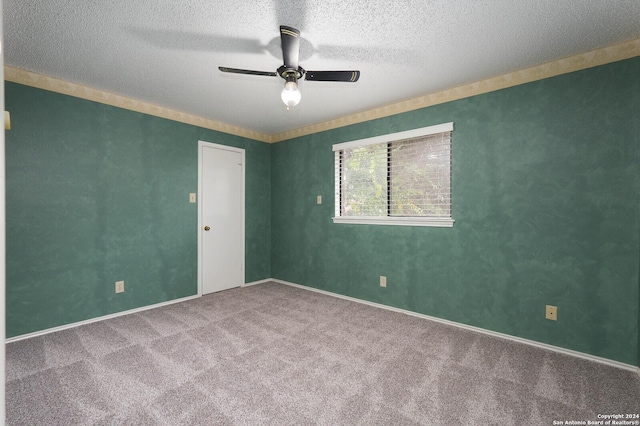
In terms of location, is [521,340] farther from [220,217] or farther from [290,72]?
[220,217]

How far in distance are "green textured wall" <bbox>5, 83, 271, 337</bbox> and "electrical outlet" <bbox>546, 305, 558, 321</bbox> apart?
13.0 feet

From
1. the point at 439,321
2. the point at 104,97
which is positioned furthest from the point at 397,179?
the point at 104,97

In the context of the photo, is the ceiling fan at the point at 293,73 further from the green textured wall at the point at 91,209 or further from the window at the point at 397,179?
the green textured wall at the point at 91,209

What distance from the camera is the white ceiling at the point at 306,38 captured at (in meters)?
1.88

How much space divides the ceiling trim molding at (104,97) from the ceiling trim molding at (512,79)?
1776 millimetres

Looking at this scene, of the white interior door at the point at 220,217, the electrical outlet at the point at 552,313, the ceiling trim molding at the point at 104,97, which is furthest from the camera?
the white interior door at the point at 220,217

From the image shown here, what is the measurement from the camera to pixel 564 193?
97.0 inches

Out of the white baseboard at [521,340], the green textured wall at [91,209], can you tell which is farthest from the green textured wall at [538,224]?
the green textured wall at [91,209]

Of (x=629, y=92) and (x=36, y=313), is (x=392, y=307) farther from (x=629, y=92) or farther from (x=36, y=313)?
(x=36, y=313)

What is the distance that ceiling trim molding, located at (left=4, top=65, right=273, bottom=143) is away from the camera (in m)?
2.69

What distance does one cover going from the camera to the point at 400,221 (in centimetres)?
343

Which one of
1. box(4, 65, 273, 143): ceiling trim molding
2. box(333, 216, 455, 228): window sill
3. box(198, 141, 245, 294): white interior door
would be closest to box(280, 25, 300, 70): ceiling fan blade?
box(333, 216, 455, 228): window sill

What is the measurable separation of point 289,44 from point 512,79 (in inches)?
84.2

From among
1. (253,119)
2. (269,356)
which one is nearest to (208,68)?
(253,119)
